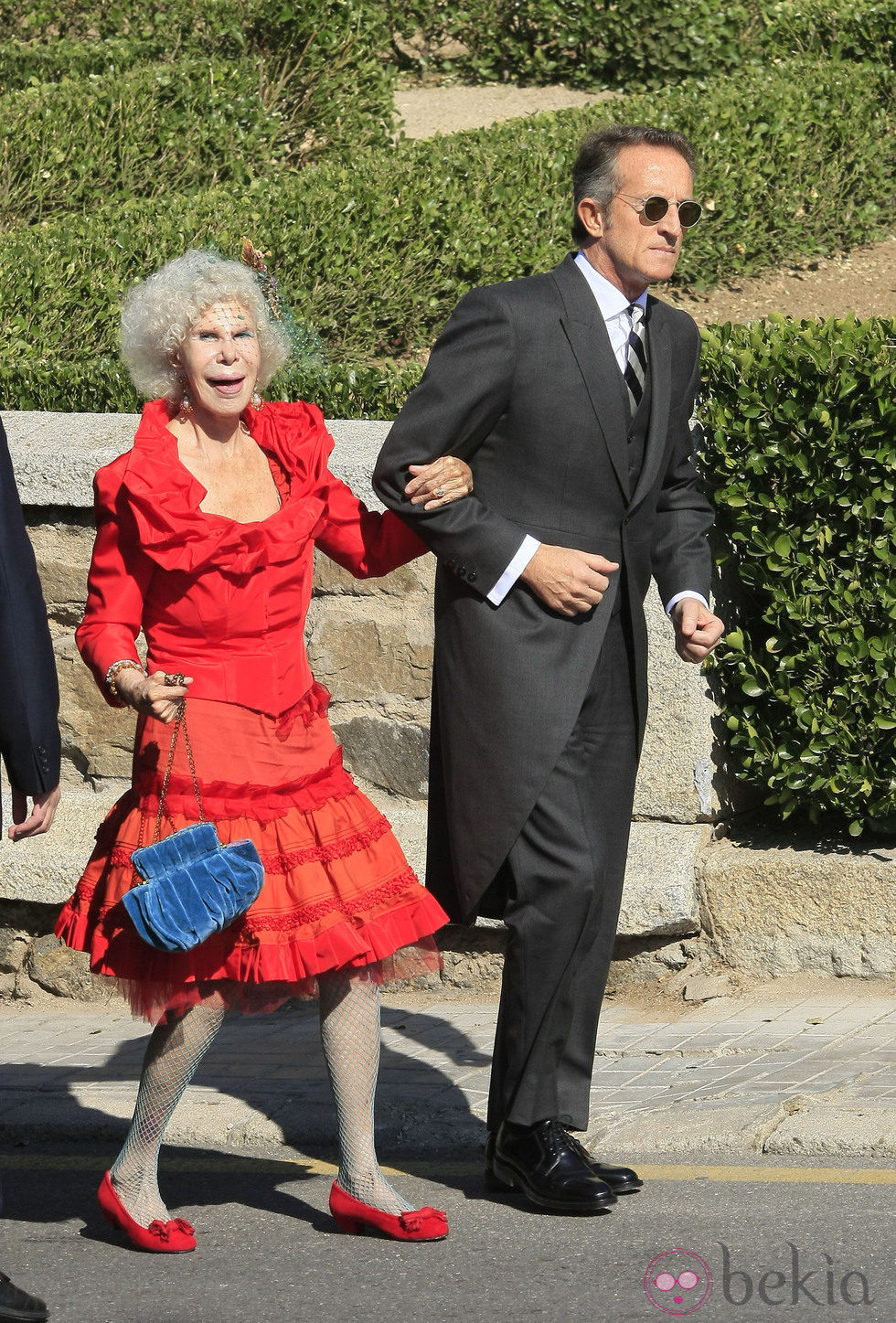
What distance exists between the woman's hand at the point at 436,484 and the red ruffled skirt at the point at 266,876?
1.74ft

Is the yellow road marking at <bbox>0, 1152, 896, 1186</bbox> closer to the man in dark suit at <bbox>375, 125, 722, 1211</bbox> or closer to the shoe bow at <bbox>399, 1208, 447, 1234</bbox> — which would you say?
the man in dark suit at <bbox>375, 125, 722, 1211</bbox>

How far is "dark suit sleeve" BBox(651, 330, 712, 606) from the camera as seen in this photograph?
4004 millimetres

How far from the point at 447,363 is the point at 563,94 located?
40.7 ft

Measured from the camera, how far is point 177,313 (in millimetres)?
3744

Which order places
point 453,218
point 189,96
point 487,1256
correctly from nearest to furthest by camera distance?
1. point 487,1256
2. point 453,218
3. point 189,96

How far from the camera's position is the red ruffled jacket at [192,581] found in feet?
12.0

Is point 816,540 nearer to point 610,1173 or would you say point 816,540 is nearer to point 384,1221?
point 610,1173

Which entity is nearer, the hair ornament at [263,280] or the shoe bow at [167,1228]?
the shoe bow at [167,1228]

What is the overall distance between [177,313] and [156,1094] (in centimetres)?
166

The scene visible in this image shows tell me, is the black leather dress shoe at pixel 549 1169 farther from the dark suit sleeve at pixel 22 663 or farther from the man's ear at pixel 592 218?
the man's ear at pixel 592 218

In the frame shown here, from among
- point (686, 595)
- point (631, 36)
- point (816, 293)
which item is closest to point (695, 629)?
point (686, 595)

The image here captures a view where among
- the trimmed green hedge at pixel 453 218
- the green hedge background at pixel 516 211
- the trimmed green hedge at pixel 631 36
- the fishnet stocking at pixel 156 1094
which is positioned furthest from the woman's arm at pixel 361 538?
the trimmed green hedge at pixel 631 36

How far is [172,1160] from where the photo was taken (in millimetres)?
4340

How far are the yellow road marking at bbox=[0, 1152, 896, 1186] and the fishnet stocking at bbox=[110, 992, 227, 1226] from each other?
0.56 m
